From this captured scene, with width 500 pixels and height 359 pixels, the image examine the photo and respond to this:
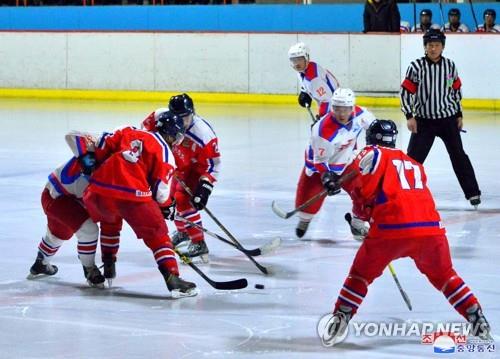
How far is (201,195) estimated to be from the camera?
6906 millimetres

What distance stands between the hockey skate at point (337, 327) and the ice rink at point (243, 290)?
0.18ft

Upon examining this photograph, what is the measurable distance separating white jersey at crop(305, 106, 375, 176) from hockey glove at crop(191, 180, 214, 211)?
719 millimetres

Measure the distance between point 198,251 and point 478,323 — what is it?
2352mm

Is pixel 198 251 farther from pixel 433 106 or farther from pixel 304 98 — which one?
pixel 304 98

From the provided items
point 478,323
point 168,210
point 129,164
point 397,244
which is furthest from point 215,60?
point 478,323

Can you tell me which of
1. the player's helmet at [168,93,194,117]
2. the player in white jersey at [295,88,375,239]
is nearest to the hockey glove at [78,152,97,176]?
the player's helmet at [168,93,194,117]

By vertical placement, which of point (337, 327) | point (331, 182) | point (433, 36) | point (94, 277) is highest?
point (433, 36)

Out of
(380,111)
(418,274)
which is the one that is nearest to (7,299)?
(418,274)

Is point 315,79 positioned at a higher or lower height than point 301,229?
higher

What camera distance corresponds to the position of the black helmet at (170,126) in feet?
19.9

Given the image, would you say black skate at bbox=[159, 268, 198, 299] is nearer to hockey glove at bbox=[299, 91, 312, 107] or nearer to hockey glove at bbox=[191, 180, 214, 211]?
hockey glove at bbox=[191, 180, 214, 211]

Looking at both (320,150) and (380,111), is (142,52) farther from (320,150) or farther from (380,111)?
(320,150)

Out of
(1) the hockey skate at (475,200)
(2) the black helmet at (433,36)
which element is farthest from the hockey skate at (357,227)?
(2) the black helmet at (433,36)

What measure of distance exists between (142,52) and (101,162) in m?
12.3
